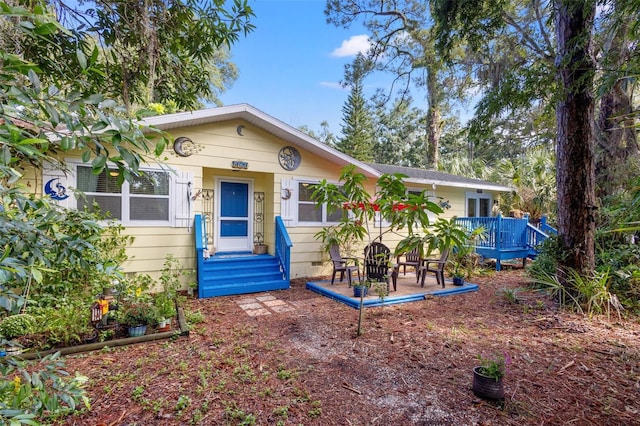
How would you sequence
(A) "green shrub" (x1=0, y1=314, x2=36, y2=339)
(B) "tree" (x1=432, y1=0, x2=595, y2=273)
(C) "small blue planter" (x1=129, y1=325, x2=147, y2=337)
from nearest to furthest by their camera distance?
1. (A) "green shrub" (x1=0, y1=314, x2=36, y2=339)
2. (C) "small blue planter" (x1=129, y1=325, x2=147, y2=337)
3. (B) "tree" (x1=432, y1=0, x2=595, y2=273)

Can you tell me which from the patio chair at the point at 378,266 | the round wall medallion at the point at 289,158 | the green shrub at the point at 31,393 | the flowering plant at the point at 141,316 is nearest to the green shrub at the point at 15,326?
the flowering plant at the point at 141,316

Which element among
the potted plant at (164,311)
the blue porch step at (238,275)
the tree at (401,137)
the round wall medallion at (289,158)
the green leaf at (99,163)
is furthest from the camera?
the tree at (401,137)

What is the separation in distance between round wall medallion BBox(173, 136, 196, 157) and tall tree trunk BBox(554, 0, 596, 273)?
265 inches

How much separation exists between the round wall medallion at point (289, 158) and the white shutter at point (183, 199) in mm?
2060

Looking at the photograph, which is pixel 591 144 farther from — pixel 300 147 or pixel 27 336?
pixel 27 336

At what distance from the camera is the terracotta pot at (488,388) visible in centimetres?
270

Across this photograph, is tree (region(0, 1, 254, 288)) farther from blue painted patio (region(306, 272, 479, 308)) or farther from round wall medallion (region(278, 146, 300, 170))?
round wall medallion (region(278, 146, 300, 170))

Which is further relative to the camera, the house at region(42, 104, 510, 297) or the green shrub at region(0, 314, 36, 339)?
the house at region(42, 104, 510, 297)

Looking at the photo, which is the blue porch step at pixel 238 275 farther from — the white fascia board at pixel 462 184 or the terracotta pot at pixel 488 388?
the white fascia board at pixel 462 184

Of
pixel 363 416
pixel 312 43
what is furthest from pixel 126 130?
pixel 312 43

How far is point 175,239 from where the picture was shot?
6262 millimetres

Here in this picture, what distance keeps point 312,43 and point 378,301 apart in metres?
11.1

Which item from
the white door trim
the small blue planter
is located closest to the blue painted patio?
the white door trim

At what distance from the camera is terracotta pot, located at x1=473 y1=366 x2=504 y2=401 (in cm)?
270
